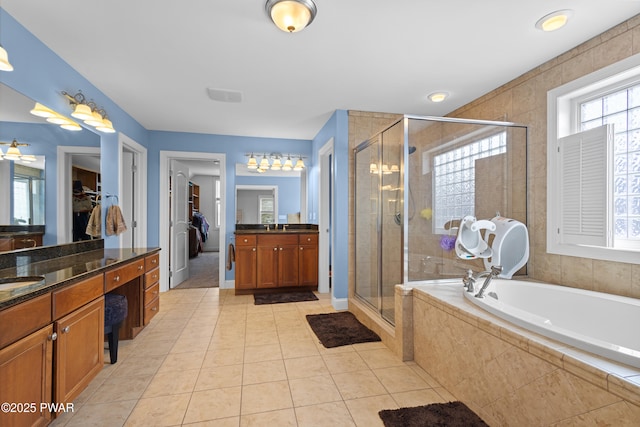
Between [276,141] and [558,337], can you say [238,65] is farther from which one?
[558,337]

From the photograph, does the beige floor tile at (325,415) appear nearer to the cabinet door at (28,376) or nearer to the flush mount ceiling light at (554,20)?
the cabinet door at (28,376)

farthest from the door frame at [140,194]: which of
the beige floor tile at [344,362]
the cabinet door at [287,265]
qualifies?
the beige floor tile at [344,362]

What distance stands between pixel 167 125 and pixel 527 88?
420 cm

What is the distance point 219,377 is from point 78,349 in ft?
2.80

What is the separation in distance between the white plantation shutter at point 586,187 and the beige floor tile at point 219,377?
2.65 m

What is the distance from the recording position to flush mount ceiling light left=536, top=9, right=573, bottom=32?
5.93 feet

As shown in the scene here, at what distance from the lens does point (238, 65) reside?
2445 millimetres

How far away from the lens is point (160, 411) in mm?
1678

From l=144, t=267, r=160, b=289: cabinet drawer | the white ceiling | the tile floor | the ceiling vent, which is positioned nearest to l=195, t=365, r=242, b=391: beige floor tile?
the tile floor

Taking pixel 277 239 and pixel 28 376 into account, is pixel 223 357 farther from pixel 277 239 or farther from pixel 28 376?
pixel 277 239

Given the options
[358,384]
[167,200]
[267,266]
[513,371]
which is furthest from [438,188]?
[167,200]

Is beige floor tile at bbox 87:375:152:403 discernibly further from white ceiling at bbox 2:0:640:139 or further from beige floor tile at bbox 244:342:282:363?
white ceiling at bbox 2:0:640:139

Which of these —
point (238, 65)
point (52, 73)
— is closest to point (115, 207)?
point (52, 73)

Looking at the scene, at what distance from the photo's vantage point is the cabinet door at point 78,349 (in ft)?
4.75
